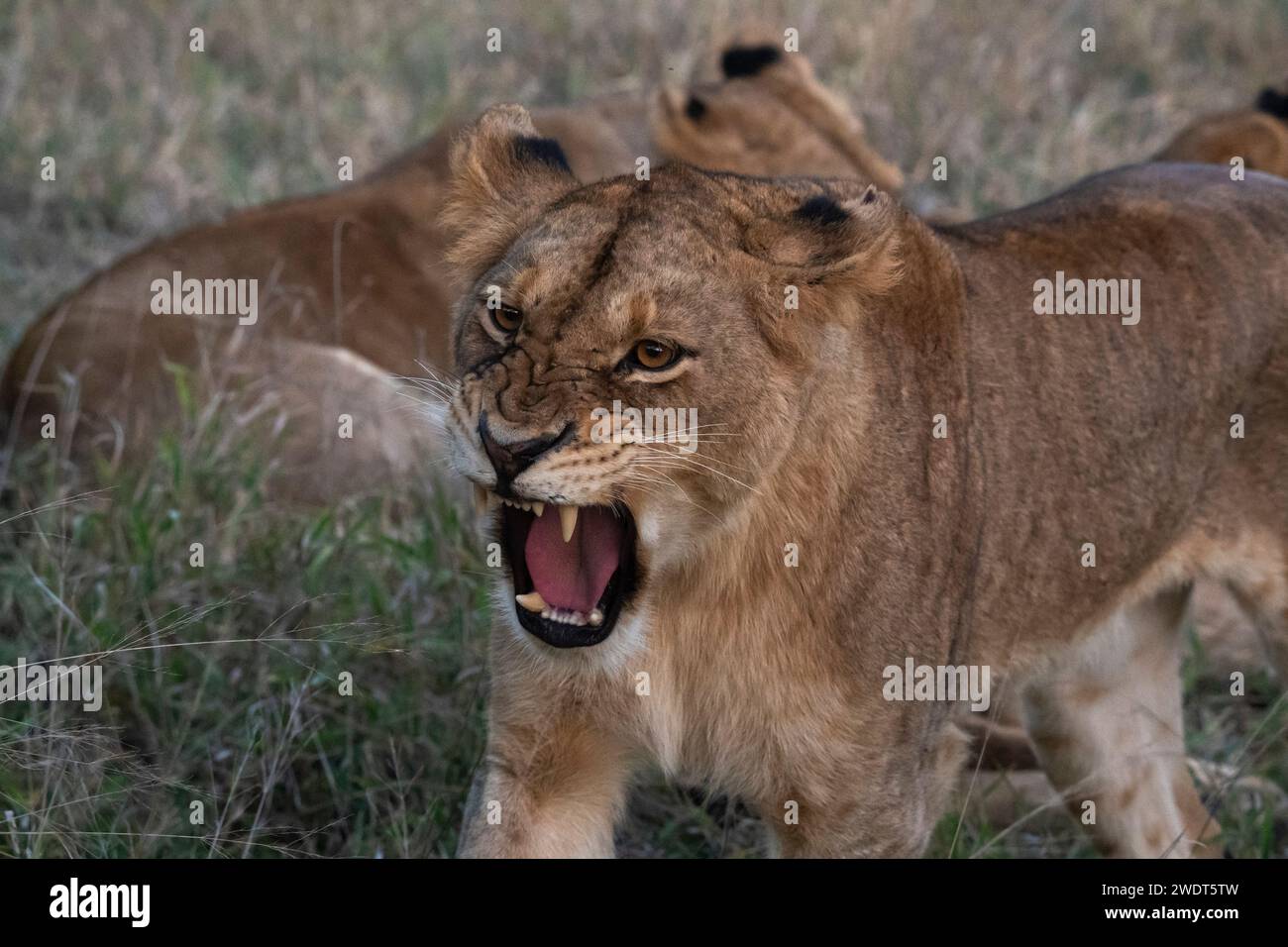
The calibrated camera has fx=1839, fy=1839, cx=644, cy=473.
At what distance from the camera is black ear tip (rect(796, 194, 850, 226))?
2.95m

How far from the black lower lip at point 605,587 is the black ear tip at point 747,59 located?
12.8 feet

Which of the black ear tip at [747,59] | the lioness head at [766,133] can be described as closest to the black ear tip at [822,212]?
the lioness head at [766,133]

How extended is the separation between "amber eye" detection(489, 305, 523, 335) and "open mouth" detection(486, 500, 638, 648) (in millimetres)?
281

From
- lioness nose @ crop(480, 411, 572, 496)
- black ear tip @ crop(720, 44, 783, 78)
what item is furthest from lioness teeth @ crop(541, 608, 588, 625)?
black ear tip @ crop(720, 44, 783, 78)

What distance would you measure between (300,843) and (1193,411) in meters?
2.02

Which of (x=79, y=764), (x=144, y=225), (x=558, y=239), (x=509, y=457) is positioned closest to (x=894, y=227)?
(x=558, y=239)

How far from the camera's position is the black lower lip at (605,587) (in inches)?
113

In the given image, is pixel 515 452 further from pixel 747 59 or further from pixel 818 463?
pixel 747 59

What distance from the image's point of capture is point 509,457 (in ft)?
8.74

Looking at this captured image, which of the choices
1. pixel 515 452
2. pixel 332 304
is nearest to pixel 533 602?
pixel 515 452

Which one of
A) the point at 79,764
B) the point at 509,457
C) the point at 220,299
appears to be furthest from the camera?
the point at 220,299

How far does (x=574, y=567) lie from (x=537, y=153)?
2.80 ft

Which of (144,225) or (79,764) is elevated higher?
(144,225)
